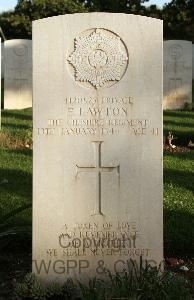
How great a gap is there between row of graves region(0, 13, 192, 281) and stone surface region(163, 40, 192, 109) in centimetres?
1209

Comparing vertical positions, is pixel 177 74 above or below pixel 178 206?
above

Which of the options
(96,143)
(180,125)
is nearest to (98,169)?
(96,143)

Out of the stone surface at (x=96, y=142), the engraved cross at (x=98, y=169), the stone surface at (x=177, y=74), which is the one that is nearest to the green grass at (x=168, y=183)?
the stone surface at (x=96, y=142)

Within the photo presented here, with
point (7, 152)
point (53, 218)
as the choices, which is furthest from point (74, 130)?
point (7, 152)

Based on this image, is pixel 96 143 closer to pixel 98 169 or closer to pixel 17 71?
pixel 98 169

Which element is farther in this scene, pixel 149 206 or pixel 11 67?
pixel 11 67

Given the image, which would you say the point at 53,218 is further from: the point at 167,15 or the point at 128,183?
the point at 167,15

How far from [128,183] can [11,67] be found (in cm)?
1290

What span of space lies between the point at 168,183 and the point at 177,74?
9698mm

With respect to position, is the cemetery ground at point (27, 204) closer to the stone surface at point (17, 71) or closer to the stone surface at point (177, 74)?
the stone surface at point (177, 74)

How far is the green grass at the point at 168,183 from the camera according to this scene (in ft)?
16.4

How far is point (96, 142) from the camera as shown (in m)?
4.01

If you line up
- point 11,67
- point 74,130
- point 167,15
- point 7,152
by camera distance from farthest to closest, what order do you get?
point 167,15 → point 11,67 → point 7,152 → point 74,130

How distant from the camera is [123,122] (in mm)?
4012
